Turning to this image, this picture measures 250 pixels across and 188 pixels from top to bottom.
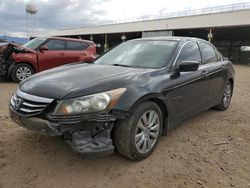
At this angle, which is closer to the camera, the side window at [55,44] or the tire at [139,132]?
the tire at [139,132]

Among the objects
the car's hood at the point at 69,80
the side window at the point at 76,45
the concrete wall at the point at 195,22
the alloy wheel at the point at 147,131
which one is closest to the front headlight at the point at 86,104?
the car's hood at the point at 69,80

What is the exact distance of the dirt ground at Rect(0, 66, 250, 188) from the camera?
2.73 meters

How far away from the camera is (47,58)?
8.59 meters

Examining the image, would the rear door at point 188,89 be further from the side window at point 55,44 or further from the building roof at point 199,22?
the building roof at point 199,22

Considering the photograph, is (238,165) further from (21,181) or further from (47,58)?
(47,58)

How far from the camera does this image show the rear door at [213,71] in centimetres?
458

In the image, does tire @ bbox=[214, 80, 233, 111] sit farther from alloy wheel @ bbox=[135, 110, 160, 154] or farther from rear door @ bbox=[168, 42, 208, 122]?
alloy wheel @ bbox=[135, 110, 160, 154]

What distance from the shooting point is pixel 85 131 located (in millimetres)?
2635

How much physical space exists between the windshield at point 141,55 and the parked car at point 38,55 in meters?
4.03

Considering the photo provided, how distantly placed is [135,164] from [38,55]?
654 centimetres

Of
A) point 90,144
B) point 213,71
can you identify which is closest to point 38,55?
point 213,71

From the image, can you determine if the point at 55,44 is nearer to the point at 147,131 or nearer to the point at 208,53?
the point at 208,53

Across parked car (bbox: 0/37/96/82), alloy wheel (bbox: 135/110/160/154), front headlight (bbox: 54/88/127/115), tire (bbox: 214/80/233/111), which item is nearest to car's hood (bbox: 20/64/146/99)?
front headlight (bbox: 54/88/127/115)

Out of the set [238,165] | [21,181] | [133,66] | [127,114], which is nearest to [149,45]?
[133,66]
